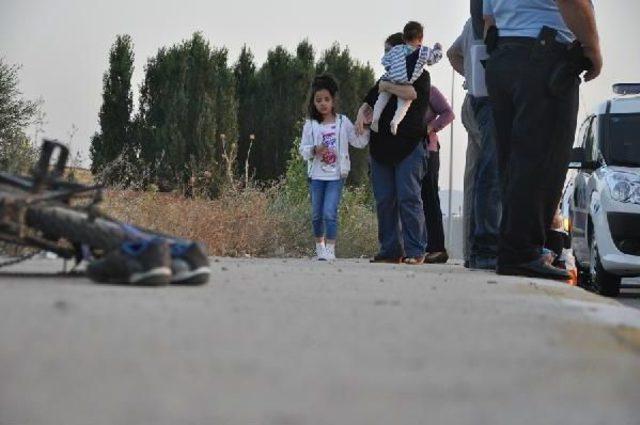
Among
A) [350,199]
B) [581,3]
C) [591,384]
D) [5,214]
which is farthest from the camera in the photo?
[350,199]

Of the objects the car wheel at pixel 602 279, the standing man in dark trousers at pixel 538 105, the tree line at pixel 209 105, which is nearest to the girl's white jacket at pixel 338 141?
the car wheel at pixel 602 279

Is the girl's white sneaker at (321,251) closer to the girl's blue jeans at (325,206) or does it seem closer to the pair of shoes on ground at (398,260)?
the girl's blue jeans at (325,206)

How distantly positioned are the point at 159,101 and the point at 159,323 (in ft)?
143

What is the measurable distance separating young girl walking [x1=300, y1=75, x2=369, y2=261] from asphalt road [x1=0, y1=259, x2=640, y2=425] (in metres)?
7.92

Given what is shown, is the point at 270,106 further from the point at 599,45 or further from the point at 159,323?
the point at 159,323

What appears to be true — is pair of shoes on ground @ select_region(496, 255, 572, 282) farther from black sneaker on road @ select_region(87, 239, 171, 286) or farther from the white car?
the white car

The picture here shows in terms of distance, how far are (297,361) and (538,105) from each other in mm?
4995

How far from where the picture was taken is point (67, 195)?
5.75 m

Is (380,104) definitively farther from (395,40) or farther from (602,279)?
→ (602,279)

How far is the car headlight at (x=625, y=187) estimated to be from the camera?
39.7ft

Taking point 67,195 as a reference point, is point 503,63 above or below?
above

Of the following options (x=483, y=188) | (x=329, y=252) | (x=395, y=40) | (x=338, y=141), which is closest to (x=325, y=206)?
(x=329, y=252)

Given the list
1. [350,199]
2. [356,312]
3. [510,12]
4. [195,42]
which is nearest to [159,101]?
[195,42]

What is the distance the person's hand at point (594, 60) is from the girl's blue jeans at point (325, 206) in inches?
199
